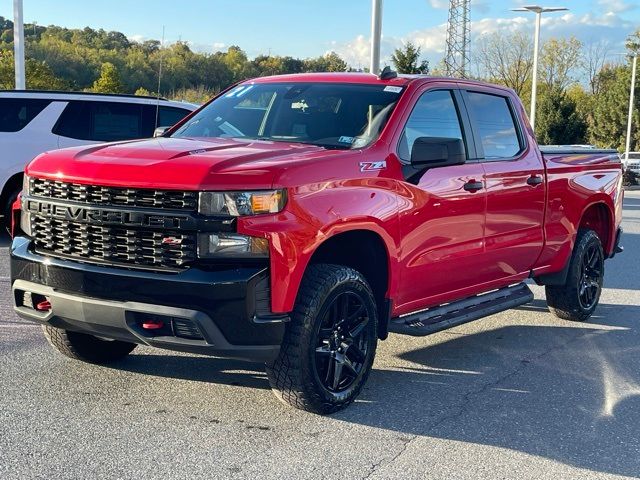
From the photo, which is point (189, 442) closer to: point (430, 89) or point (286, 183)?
point (286, 183)

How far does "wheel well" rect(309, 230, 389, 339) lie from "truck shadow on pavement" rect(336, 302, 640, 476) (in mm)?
577

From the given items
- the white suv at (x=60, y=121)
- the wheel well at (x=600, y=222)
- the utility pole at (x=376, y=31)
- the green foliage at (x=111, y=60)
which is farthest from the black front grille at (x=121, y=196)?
the green foliage at (x=111, y=60)

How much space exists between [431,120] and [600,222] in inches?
121

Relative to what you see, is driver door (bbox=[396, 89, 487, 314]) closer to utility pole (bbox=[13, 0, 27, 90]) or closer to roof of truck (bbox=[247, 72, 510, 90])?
roof of truck (bbox=[247, 72, 510, 90])

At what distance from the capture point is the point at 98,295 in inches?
171

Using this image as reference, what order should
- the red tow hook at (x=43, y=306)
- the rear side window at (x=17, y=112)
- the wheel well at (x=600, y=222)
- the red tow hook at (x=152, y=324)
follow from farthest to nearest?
the rear side window at (x=17, y=112) < the wheel well at (x=600, y=222) < the red tow hook at (x=43, y=306) < the red tow hook at (x=152, y=324)

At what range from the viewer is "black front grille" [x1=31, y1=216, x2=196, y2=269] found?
13.9ft

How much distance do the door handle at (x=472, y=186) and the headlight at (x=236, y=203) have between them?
1.92m

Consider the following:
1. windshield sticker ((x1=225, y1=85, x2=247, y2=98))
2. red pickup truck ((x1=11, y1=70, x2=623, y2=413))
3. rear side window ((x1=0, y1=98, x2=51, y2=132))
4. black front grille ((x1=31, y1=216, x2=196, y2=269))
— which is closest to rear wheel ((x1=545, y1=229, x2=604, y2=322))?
red pickup truck ((x1=11, y1=70, x2=623, y2=413))

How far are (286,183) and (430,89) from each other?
191 cm

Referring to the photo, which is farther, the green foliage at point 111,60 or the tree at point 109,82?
the green foliage at point 111,60

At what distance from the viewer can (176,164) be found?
4.32 m

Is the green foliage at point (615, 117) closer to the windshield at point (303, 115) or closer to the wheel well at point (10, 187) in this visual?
the wheel well at point (10, 187)

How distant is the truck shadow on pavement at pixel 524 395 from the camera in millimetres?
4453
